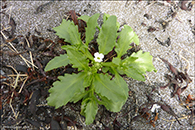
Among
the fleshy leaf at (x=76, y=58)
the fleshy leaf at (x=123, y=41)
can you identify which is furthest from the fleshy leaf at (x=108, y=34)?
the fleshy leaf at (x=76, y=58)

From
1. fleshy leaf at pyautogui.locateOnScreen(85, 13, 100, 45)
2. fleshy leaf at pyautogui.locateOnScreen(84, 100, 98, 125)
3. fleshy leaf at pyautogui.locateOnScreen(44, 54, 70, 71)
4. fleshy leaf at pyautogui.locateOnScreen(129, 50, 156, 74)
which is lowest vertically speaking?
fleshy leaf at pyautogui.locateOnScreen(84, 100, 98, 125)

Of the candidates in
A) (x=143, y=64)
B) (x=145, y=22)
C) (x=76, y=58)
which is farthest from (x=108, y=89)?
(x=145, y=22)

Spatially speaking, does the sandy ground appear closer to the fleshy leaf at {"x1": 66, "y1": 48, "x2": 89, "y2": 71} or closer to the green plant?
the green plant

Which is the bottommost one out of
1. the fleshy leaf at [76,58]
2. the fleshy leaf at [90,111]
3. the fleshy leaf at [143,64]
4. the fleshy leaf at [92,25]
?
the fleshy leaf at [90,111]

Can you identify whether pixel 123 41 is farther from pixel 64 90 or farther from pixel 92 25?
pixel 64 90


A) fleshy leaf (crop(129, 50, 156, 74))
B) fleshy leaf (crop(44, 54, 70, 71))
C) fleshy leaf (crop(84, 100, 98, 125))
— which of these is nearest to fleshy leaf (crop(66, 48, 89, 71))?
fleshy leaf (crop(44, 54, 70, 71))

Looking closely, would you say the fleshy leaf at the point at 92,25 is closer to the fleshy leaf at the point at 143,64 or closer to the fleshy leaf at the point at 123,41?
the fleshy leaf at the point at 123,41
